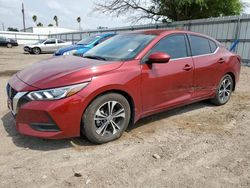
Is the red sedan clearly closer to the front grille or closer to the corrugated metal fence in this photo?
the front grille

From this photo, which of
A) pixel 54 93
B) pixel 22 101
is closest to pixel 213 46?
pixel 54 93

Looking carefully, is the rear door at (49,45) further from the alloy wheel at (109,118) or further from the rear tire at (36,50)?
the alloy wheel at (109,118)

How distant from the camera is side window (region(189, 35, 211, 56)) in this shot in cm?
485

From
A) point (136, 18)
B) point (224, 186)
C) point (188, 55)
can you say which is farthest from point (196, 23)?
point (224, 186)

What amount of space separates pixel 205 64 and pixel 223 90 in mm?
1055

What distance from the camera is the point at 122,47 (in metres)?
4.34

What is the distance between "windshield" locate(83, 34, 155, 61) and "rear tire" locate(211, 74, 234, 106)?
2.11 m

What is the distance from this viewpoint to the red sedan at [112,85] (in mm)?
3312

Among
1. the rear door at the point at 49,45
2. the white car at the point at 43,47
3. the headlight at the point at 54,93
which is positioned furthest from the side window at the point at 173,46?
the rear door at the point at 49,45

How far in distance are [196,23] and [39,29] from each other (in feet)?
185

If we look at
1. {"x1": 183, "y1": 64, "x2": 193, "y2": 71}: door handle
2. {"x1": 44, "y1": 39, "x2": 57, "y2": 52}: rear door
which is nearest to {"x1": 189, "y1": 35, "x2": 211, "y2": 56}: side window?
{"x1": 183, "y1": 64, "x2": 193, "y2": 71}: door handle

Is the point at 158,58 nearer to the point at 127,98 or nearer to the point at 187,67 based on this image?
the point at 127,98

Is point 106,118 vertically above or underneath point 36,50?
above

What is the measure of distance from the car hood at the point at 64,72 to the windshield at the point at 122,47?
0.30 meters
